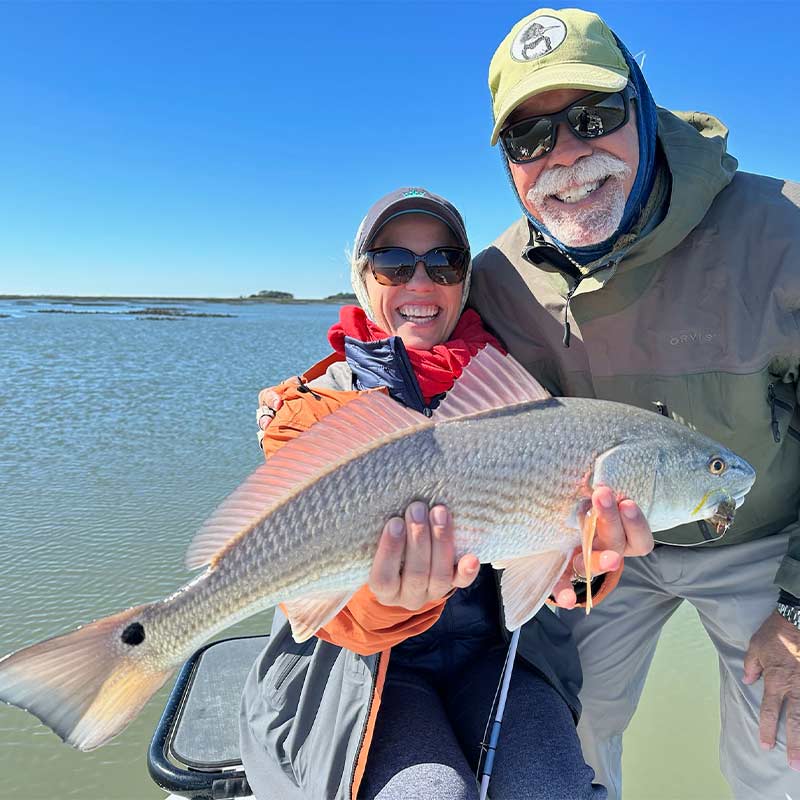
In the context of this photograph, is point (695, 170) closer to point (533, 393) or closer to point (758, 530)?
point (533, 393)

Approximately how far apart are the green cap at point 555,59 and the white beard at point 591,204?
1.08 ft

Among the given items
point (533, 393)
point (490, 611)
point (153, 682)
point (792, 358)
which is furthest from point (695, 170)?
point (153, 682)

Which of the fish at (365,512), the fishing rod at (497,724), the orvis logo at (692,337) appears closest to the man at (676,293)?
the orvis logo at (692,337)

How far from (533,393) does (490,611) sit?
1.26 m

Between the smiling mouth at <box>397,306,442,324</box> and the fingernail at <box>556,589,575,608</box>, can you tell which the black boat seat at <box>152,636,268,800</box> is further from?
the smiling mouth at <box>397,306,442,324</box>

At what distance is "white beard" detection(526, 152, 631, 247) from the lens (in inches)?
112

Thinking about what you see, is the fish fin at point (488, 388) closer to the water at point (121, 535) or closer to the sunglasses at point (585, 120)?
the sunglasses at point (585, 120)

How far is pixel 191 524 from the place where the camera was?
277 inches

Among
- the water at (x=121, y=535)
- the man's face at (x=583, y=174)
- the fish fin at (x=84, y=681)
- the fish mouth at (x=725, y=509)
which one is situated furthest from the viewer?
the water at (x=121, y=535)

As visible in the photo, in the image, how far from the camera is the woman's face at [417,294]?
10.3ft

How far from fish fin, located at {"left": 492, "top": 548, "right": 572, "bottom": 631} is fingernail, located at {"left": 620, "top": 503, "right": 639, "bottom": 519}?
254 millimetres

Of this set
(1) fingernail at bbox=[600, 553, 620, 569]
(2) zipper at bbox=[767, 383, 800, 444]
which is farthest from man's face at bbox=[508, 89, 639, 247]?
(1) fingernail at bbox=[600, 553, 620, 569]

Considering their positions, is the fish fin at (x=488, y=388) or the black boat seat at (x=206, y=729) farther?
the black boat seat at (x=206, y=729)

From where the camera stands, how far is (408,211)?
312 centimetres
